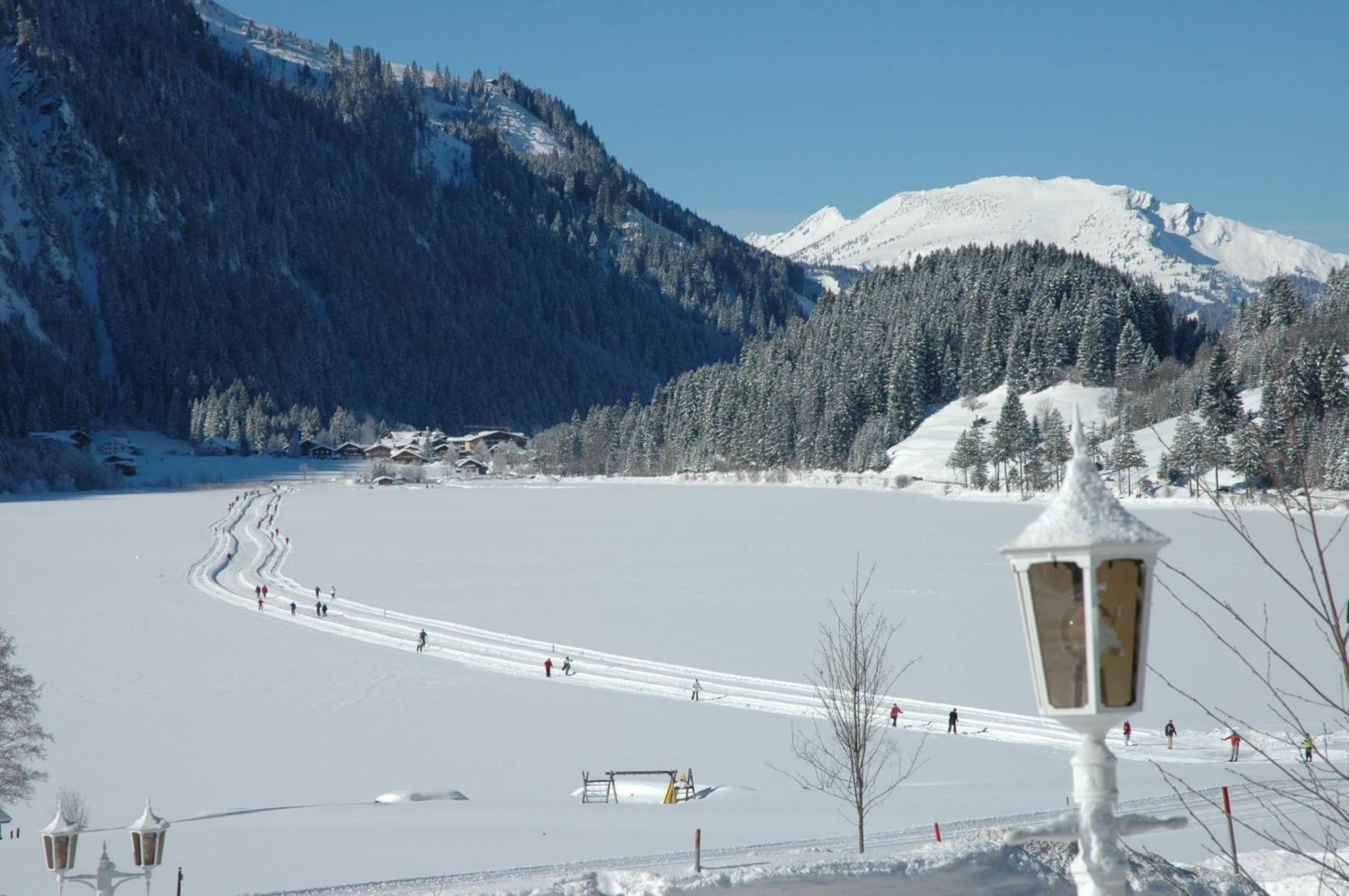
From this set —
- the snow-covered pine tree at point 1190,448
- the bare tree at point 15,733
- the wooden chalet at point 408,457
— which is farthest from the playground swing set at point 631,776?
the wooden chalet at point 408,457

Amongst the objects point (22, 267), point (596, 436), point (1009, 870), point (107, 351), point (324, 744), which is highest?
point (22, 267)

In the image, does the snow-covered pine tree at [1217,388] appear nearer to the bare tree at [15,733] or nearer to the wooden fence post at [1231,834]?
the bare tree at [15,733]

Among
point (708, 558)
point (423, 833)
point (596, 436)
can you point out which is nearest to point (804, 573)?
point (708, 558)

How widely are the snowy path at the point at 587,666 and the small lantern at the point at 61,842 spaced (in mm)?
16269

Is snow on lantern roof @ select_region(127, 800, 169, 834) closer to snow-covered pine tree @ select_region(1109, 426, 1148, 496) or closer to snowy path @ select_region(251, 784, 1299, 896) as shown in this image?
snowy path @ select_region(251, 784, 1299, 896)

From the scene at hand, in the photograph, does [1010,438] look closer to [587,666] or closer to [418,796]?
[587,666]

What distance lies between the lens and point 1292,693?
18.3 feet

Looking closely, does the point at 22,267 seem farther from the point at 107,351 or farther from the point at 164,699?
the point at 164,699

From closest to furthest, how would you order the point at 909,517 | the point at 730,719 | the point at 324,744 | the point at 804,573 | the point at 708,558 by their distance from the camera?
the point at 324,744, the point at 730,719, the point at 804,573, the point at 708,558, the point at 909,517

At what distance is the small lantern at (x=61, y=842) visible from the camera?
8.09 metres

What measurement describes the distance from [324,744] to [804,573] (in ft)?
77.9

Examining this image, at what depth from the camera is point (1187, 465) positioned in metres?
72.3

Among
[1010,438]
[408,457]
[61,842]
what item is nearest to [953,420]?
[1010,438]

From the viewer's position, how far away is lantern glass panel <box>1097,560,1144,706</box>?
3.04m
